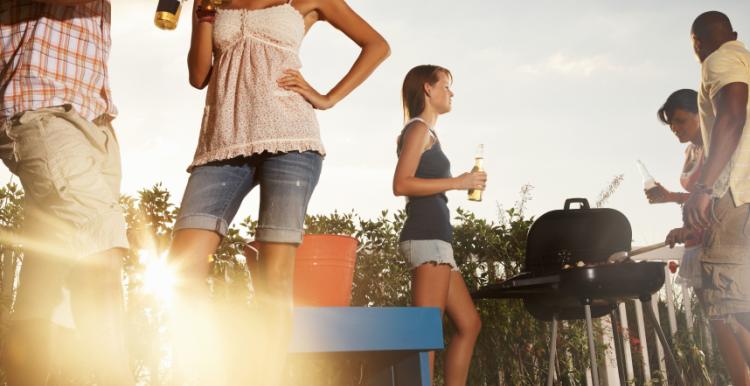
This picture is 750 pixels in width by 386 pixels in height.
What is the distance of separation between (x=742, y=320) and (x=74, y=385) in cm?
273

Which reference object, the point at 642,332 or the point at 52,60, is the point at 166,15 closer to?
the point at 52,60

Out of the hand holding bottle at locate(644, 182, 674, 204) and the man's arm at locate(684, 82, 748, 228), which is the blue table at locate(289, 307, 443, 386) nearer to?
the man's arm at locate(684, 82, 748, 228)

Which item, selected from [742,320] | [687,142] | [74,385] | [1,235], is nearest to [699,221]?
[742,320]

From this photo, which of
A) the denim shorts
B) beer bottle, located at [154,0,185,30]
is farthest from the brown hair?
beer bottle, located at [154,0,185,30]

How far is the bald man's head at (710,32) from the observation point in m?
3.38

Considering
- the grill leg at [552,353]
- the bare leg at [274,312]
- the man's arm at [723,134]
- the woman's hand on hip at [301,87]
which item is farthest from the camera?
the grill leg at [552,353]

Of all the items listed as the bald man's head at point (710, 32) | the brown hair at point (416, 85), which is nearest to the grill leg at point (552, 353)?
the brown hair at point (416, 85)

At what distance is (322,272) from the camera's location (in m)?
2.91

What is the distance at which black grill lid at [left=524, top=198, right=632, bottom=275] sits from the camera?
4129 mm

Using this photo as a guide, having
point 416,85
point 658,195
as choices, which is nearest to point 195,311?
point 416,85

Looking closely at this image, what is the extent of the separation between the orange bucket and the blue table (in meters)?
0.13

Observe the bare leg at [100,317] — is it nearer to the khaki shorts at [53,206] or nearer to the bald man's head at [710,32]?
the khaki shorts at [53,206]

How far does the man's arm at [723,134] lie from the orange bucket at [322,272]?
1593mm

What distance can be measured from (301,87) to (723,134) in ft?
6.23
